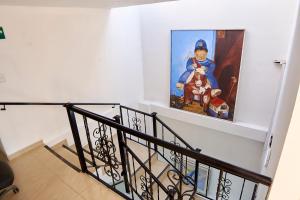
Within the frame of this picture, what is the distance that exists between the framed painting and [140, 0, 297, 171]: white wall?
12 centimetres

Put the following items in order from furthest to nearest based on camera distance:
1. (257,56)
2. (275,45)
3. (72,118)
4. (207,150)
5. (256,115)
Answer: (207,150) → (256,115) → (257,56) → (275,45) → (72,118)

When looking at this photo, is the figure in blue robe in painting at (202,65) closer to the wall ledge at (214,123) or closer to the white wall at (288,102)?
the wall ledge at (214,123)

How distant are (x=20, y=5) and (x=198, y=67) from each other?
3.04 metres

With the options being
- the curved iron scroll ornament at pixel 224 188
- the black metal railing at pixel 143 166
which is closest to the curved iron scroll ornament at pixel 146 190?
the black metal railing at pixel 143 166

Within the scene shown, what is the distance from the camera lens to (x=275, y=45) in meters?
3.07

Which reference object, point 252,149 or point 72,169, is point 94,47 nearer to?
point 72,169

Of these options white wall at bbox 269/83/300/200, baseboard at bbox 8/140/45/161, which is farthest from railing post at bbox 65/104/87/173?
white wall at bbox 269/83/300/200

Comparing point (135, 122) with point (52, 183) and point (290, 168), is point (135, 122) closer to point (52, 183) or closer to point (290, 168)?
point (52, 183)

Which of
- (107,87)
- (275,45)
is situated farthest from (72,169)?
(275,45)

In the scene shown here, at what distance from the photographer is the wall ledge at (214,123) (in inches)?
141

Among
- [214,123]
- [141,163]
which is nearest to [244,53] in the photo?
[214,123]

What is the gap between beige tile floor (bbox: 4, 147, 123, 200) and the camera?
2021 millimetres

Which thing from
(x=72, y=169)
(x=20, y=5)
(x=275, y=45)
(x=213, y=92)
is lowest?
(x=72, y=169)

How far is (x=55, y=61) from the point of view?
2896 mm
